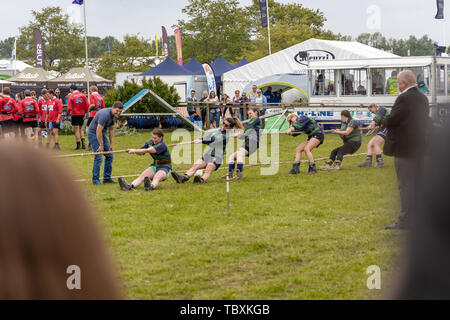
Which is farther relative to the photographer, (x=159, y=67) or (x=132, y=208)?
(x=159, y=67)

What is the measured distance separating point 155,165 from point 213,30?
171 ft

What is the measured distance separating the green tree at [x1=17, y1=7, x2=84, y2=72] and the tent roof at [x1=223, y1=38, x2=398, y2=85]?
108 feet

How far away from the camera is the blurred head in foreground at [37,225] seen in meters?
0.84

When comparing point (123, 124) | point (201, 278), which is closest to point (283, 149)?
point (123, 124)

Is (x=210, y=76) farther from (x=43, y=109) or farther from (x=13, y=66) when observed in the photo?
(x=13, y=66)

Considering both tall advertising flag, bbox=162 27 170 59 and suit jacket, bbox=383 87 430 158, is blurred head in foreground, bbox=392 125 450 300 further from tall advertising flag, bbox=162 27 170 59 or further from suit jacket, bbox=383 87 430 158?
tall advertising flag, bbox=162 27 170 59

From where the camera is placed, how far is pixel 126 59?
5716 cm

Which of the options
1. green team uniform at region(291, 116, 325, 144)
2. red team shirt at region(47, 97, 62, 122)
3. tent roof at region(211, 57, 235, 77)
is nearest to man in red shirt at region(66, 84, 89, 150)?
red team shirt at region(47, 97, 62, 122)

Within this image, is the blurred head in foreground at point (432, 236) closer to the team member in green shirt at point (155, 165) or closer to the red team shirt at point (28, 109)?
the team member in green shirt at point (155, 165)

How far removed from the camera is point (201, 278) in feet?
19.9

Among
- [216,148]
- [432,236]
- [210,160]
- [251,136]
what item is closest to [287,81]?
[251,136]

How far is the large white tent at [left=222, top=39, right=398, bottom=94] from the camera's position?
30.5 metres
